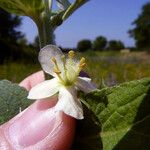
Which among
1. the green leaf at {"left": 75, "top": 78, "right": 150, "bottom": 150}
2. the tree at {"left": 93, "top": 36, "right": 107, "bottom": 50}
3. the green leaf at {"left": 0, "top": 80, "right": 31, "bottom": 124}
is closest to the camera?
the green leaf at {"left": 75, "top": 78, "right": 150, "bottom": 150}

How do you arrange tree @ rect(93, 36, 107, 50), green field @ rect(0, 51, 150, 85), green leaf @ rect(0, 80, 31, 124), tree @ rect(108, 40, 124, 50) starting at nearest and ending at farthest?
green leaf @ rect(0, 80, 31, 124) → green field @ rect(0, 51, 150, 85) → tree @ rect(108, 40, 124, 50) → tree @ rect(93, 36, 107, 50)

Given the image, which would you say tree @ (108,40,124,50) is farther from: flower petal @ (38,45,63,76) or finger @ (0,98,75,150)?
flower petal @ (38,45,63,76)

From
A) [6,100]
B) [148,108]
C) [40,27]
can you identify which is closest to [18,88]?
[6,100]

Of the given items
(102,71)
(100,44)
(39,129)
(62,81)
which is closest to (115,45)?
(100,44)

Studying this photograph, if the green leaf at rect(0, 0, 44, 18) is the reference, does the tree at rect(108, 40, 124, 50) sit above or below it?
below

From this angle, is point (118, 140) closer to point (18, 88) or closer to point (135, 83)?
point (135, 83)

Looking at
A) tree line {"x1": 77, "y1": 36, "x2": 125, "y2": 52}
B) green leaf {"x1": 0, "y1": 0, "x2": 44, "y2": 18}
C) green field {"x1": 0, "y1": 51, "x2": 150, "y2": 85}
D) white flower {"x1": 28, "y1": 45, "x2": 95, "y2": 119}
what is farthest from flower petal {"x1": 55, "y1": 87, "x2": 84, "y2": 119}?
tree line {"x1": 77, "y1": 36, "x2": 125, "y2": 52}

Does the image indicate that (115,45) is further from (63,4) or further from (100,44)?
(63,4)

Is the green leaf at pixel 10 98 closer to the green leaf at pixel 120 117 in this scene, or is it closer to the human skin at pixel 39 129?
the human skin at pixel 39 129
